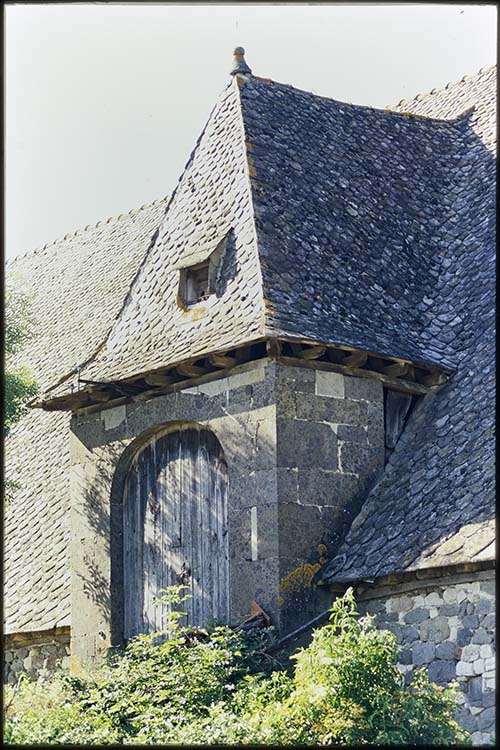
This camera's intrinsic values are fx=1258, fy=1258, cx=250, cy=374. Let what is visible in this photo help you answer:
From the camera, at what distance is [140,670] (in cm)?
1099

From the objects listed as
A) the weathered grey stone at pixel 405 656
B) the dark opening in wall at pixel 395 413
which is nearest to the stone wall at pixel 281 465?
the dark opening in wall at pixel 395 413

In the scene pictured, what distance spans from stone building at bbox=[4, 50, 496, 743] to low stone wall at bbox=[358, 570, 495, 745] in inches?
0.7

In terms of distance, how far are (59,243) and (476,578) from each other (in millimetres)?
14033

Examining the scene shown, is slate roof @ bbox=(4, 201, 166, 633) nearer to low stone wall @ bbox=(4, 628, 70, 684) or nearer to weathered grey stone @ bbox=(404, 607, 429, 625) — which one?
low stone wall @ bbox=(4, 628, 70, 684)

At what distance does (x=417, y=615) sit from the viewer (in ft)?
34.1

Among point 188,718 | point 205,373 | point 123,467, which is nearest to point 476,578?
point 188,718

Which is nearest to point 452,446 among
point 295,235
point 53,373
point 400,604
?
point 400,604

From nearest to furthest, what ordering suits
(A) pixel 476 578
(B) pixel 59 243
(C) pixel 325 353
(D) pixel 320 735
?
(D) pixel 320 735 < (A) pixel 476 578 < (C) pixel 325 353 < (B) pixel 59 243

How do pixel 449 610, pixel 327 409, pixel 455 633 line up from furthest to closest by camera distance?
pixel 327 409 < pixel 449 610 < pixel 455 633

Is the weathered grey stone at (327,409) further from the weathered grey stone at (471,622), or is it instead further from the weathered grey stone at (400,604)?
the weathered grey stone at (471,622)

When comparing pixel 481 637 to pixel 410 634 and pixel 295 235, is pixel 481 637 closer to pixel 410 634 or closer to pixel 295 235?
pixel 410 634

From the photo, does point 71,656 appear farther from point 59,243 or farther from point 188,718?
point 59,243

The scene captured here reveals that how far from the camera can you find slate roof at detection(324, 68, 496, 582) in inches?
408

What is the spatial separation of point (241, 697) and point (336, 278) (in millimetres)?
4455
